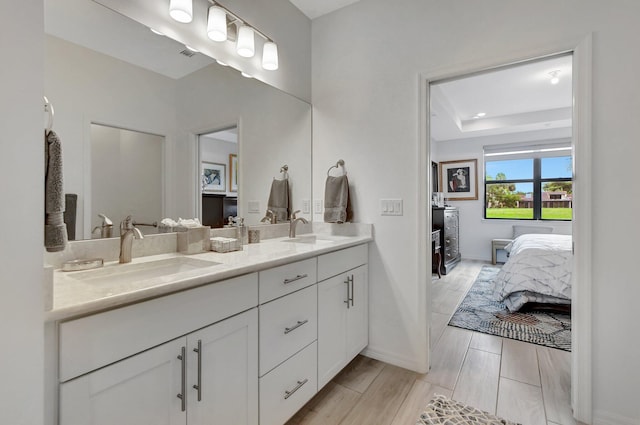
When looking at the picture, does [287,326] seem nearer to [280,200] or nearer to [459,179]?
[280,200]

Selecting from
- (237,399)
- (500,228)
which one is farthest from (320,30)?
(500,228)

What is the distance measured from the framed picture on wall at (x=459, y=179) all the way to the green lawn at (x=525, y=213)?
441 mm

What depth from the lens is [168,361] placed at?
0.98 m

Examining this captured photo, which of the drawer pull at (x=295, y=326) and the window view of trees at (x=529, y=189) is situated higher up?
the window view of trees at (x=529, y=189)

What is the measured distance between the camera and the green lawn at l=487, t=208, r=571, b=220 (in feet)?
17.3

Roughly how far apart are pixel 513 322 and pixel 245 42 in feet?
10.8

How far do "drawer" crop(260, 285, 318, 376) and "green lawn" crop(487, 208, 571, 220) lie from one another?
17.5 ft

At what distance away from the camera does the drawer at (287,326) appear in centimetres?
134

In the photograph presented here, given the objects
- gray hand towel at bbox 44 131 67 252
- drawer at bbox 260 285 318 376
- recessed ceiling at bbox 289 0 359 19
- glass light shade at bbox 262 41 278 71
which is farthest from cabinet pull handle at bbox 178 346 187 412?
recessed ceiling at bbox 289 0 359 19

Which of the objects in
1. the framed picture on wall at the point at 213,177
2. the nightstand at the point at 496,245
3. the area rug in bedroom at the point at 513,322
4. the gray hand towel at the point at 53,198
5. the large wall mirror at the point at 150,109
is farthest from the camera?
the nightstand at the point at 496,245

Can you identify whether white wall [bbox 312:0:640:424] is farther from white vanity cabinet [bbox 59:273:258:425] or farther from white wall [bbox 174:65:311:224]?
white vanity cabinet [bbox 59:273:258:425]

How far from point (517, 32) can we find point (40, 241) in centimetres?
234

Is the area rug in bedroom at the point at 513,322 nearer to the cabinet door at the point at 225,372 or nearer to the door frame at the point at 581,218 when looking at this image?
the door frame at the point at 581,218

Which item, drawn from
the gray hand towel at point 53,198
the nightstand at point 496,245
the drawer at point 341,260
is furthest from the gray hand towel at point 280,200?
the nightstand at point 496,245
